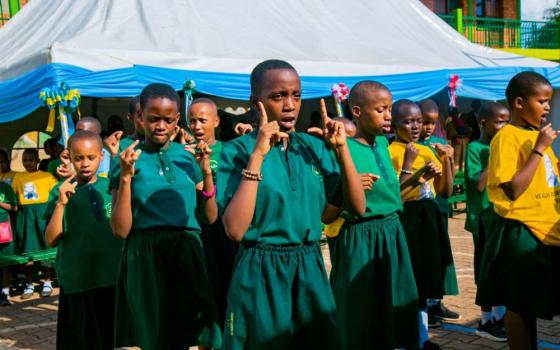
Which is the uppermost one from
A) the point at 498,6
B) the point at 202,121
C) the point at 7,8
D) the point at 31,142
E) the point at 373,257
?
the point at 498,6

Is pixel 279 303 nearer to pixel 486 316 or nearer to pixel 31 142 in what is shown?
pixel 486 316

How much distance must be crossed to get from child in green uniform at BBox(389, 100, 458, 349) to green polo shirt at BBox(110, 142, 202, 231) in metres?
1.57

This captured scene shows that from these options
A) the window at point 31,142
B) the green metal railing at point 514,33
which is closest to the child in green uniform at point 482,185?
the window at point 31,142

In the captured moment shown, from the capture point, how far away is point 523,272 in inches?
126

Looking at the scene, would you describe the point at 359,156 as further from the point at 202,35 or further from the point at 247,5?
the point at 247,5

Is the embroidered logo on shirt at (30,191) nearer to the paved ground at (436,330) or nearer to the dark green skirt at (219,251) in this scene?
the paved ground at (436,330)

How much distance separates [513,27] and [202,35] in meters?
16.4

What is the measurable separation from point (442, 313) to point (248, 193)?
10.5 ft

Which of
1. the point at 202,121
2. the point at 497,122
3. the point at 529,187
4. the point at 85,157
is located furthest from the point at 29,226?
the point at 529,187

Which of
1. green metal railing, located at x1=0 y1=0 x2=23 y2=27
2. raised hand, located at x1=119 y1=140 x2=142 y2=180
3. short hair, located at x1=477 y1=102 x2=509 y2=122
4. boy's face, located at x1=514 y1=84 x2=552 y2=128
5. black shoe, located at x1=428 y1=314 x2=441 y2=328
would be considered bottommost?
black shoe, located at x1=428 y1=314 x2=441 y2=328

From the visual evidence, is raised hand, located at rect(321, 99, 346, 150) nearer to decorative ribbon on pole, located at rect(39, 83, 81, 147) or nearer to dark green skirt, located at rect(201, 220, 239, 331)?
dark green skirt, located at rect(201, 220, 239, 331)

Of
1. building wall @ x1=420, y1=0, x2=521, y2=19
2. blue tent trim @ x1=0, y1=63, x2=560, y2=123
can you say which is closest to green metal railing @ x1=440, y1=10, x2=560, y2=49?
building wall @ x1=420, y1=0, x2=521, y2=19

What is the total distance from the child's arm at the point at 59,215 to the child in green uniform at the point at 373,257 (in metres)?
1.54

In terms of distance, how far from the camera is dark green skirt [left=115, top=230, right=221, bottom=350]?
2.99m
